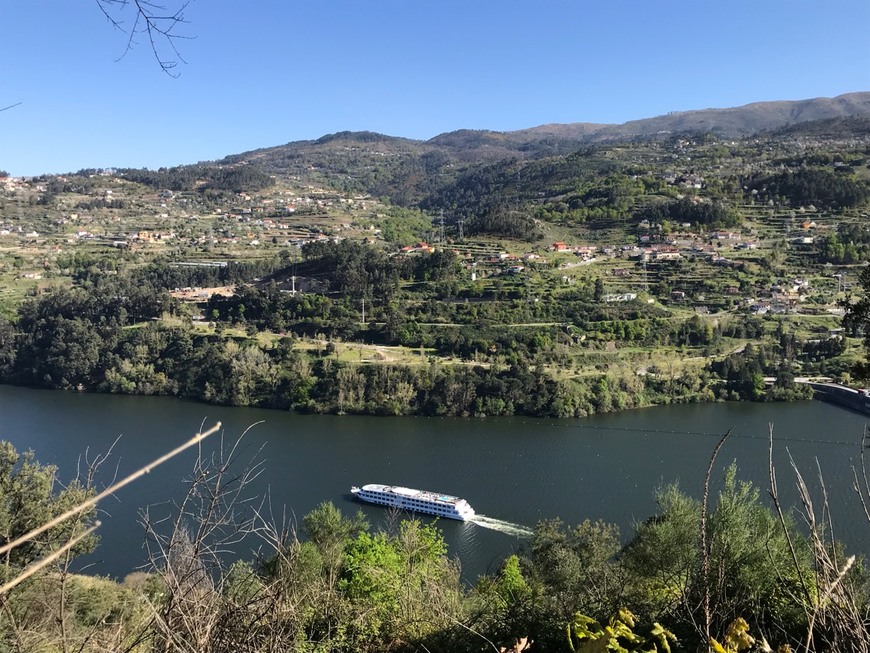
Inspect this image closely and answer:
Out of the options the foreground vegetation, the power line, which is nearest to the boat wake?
the foreground vegetation

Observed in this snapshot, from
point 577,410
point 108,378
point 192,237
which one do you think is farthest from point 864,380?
point 192,237

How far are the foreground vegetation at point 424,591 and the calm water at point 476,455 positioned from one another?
102 inches

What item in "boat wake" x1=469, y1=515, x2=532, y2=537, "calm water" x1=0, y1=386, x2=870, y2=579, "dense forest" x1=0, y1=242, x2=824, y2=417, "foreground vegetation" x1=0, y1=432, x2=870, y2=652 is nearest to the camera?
"foreground vegetation" x1=0, y1=432, x2=870, y2=652

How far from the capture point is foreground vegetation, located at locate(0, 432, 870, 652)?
2.85 feet

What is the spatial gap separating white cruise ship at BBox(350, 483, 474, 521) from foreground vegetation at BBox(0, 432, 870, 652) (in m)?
2.06

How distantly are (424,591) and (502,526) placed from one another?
5.15 metres

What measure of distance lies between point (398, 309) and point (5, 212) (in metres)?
24.2

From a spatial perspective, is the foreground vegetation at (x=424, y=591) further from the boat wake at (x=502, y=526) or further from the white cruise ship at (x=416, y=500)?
the boat wake at (x=502, y=526)

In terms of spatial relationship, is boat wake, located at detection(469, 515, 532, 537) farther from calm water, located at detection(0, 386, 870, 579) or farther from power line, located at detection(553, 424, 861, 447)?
power line, located at detection(553, 424, 861, 447)

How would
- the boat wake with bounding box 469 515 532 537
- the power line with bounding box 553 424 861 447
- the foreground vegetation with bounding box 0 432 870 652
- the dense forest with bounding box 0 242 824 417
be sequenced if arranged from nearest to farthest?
1. the foreground vegetation with bounding box 0 432 870 652
2. the boat wake with bounding box 469 515 532 537
3. the power line with bounding box 553 424 861 447
4. the dense forest with bounding box 0 242 824 417

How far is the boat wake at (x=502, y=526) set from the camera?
798cm

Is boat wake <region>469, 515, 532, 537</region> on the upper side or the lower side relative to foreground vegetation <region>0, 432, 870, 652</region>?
lower

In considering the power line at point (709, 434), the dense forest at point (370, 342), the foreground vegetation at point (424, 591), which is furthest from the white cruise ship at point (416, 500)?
the dense forest at point (370, 342)

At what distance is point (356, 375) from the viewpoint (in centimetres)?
1460
